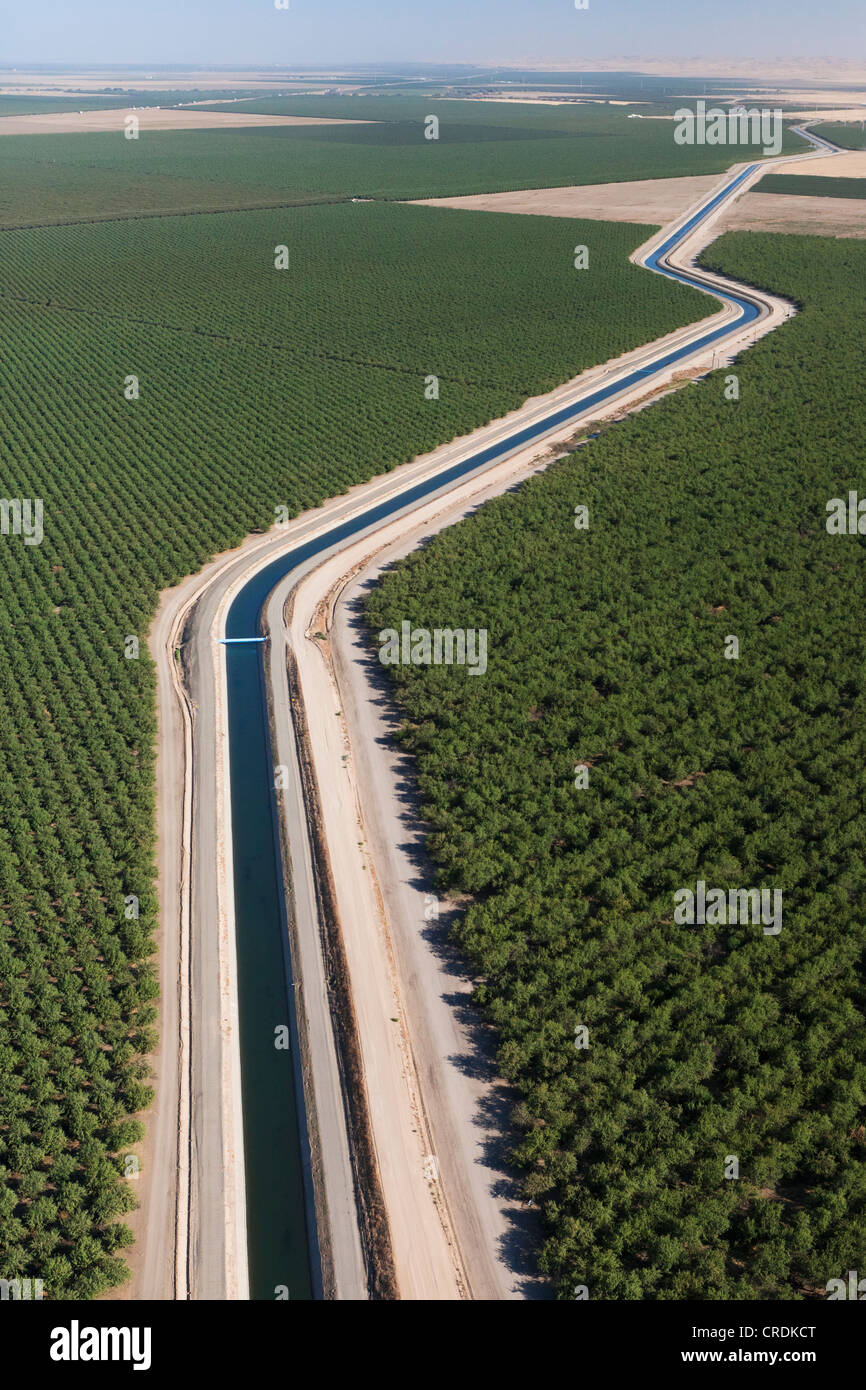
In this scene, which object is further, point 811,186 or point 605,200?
point 811,186

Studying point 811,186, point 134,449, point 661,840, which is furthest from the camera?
point 811,186

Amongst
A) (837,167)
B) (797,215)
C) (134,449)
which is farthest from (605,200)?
(134,449)

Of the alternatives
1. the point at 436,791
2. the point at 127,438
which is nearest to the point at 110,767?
the point at 436,791

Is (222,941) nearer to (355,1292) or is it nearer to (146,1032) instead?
(146,1032)

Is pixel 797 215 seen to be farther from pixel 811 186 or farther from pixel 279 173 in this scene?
pixel 279 173

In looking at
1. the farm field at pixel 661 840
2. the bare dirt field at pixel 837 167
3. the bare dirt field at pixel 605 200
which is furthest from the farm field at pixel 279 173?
the farm field at pixel 661 840

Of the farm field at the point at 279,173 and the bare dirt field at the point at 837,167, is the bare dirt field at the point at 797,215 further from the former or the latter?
the farm field at the point at 279,173

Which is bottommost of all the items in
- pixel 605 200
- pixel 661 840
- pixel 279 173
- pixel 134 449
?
pixel 661 840
